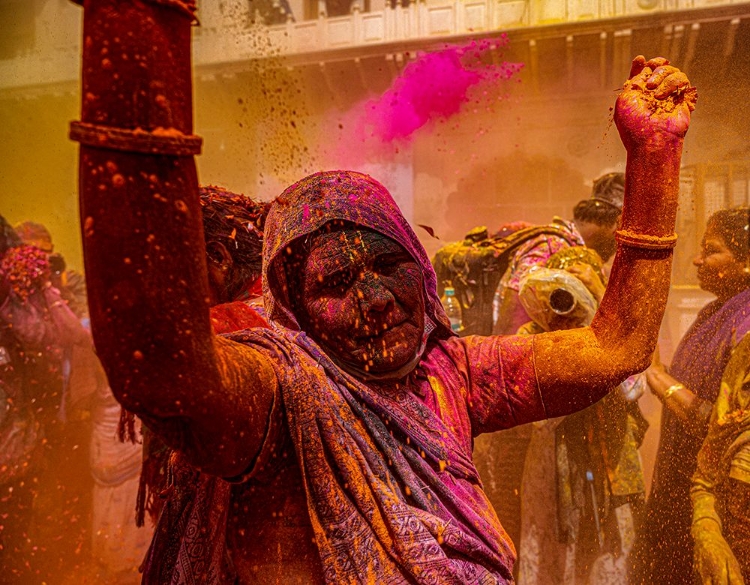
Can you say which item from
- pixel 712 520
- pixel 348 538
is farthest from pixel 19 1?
pixel 712 520

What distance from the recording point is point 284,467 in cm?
151

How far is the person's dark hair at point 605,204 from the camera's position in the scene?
3951 mm

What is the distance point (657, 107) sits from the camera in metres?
1.70

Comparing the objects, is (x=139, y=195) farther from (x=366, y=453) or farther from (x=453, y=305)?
(x=453, y=305)

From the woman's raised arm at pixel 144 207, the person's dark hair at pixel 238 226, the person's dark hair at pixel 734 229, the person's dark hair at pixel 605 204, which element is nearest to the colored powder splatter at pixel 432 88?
the person's dark hair at pixel 605 204

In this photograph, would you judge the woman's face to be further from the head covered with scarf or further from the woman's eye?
the woman's eye

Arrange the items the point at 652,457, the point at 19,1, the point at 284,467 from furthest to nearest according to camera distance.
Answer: the point at 19,1, the point at 652,457, the point at 284,467

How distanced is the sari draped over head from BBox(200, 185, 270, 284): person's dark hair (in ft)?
2.83

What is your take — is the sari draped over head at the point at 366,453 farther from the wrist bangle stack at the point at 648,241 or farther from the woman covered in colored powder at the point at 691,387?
the woman covered in colored powder at the point at 691,387

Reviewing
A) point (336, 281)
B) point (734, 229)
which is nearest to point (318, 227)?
point (336, 281)

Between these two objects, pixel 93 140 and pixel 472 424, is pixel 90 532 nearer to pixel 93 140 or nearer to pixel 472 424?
pixel 472 424

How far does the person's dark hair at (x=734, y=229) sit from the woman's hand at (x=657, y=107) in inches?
98.3

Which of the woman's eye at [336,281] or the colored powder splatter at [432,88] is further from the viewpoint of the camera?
the colored powder splatter at [432,88]

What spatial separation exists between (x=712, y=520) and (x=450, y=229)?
298cm
